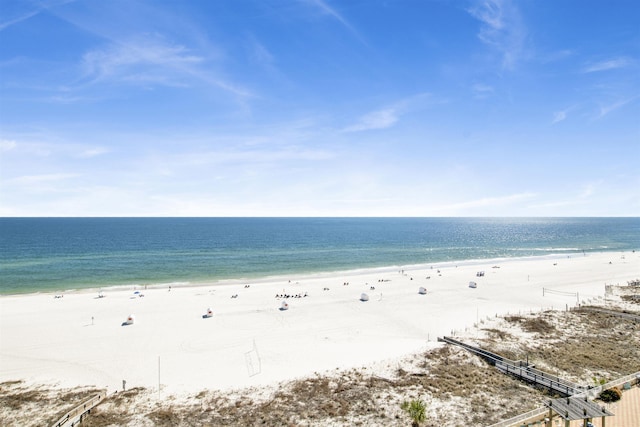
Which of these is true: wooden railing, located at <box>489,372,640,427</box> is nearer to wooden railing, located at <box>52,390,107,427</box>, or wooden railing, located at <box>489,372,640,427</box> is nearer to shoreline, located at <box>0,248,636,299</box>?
wooden railing, located at <box>52,390,107,427</box>

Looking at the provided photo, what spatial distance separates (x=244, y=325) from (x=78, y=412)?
1809cm

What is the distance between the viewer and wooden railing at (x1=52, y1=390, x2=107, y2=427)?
63.3 feet

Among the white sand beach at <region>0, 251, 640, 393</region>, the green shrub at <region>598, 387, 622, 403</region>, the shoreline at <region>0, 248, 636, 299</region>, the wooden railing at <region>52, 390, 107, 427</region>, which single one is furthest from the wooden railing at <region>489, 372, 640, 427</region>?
the shoreline at <region>0, 248, 636, 299</region>

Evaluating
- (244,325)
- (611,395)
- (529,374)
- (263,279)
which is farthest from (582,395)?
(263,279)

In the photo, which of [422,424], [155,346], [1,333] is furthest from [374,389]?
[1,333]

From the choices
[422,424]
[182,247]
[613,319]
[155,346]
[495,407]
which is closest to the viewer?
→ [422,424]

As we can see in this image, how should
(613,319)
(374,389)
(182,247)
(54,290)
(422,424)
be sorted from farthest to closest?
(182,247), (54,290), (613,319), (374,389), (422,424)

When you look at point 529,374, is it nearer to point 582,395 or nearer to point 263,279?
point 582,395

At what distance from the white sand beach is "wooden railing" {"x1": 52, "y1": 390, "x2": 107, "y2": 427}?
74.5 inches

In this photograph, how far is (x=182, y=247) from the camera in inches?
4449

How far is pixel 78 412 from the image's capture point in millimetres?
20484

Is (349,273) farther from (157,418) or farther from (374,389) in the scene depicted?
(157,418)

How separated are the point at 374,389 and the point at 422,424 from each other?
416 centimetres

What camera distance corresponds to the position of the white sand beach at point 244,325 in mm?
27078
